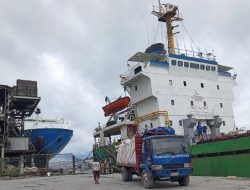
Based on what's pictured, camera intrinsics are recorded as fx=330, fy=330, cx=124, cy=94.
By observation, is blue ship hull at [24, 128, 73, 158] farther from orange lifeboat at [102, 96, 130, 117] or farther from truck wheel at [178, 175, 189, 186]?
truck wheel at [178, 175, 189, 186]

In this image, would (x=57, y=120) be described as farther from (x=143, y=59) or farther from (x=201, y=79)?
(x=201, y=79)

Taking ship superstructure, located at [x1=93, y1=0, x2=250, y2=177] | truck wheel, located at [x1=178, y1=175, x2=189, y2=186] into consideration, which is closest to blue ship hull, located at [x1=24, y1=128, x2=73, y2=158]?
ship superstructure, located at [x1=93, y1=0, x2=250, y2=177]

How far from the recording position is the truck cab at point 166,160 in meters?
12.5

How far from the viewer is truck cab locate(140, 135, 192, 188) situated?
12.5 m

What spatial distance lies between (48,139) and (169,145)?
94.0ft

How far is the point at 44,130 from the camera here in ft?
129

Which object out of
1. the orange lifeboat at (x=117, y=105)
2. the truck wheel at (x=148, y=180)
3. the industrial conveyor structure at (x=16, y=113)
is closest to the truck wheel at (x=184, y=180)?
the truck wheel at (x=148, y=180)

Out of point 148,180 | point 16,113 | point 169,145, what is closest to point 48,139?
point 16,113

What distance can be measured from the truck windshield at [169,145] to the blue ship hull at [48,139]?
27048 mm

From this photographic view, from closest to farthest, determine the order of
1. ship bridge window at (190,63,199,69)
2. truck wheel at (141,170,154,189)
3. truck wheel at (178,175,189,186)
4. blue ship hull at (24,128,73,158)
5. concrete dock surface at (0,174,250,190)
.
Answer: concrete dock surface at (0,174,250,190), truck wheel at (141,170,154,189), truck wheel at (178,175,189,186), ship bridge window at (190,63,199,69), blue ship hull at (24,128,73,158)

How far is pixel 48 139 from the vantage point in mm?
39312

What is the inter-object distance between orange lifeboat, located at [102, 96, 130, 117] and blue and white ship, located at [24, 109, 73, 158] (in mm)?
8721

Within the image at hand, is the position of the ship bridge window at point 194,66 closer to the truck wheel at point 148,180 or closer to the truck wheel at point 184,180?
the truck wheel at point 184,180

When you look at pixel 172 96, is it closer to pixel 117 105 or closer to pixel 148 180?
pixel 117 105
